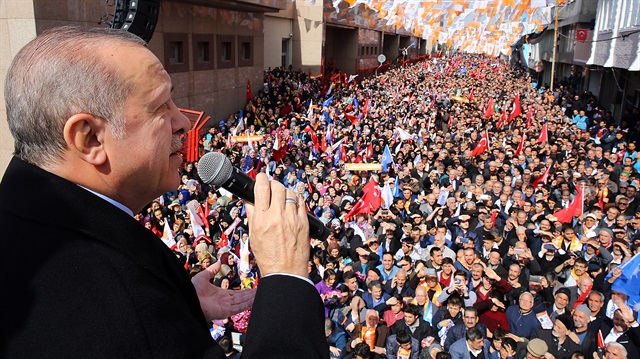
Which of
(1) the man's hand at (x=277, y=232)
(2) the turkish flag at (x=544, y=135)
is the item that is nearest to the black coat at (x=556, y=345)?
(1) the man's hand at (x=277, y=232)

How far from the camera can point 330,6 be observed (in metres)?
32.0

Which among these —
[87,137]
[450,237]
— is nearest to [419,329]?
[450,237]

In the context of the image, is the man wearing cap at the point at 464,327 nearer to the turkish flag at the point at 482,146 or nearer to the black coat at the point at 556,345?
the black coat at the point at 556,345

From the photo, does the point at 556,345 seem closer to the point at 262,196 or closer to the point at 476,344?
the point at 476,344

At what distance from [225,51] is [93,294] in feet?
68.4

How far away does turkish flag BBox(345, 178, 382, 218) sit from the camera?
9125mm

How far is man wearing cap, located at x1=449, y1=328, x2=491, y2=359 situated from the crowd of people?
11 millimetres

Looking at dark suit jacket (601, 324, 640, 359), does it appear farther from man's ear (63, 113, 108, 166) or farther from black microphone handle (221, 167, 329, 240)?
man's ear (63, 113, 108, 166)

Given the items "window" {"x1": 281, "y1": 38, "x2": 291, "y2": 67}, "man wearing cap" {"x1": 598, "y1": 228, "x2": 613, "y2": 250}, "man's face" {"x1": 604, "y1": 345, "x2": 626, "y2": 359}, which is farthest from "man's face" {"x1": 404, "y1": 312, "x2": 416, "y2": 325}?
"window" {"x1": 281, "y1": 38, "x2": 291, "y2": 67}

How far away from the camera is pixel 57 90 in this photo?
3.41ft

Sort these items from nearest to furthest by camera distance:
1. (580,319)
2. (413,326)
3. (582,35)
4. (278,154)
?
1. (580,319)
2. (413,326)
3. (278,154)
4. (582,35)

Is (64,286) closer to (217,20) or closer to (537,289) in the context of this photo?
(537,289)

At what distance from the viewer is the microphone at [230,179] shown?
1.50 metres

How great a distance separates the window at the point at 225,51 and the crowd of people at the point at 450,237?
5.97 metres
